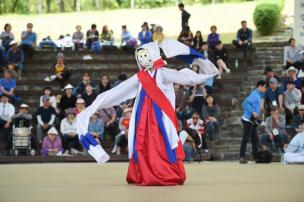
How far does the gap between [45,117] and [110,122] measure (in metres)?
1.58

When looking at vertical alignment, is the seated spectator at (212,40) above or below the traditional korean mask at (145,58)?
below

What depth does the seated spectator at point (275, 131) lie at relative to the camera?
22281 mm

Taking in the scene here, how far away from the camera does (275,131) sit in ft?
72.9

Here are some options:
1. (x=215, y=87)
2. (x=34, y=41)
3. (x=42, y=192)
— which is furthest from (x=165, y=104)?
(x=34, y=41)

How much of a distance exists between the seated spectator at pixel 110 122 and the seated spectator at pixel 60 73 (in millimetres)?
3399

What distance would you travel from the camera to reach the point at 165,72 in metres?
13.9

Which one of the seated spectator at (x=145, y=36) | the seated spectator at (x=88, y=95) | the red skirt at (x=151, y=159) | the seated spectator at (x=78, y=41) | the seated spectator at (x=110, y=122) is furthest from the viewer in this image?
the seated spectator at (x=78, y=41)

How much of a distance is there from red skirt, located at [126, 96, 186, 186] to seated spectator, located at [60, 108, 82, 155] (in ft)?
29.7

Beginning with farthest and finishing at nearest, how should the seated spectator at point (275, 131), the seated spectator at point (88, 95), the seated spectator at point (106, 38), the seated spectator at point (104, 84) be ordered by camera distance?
the seated spectator at point (106, 38) < the seated spectator at point (104, 84) < the seated spectator at point (88, 95) < the seated spectator at point (275, 131)

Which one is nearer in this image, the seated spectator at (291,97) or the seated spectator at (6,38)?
the seated spectator at (291,97)

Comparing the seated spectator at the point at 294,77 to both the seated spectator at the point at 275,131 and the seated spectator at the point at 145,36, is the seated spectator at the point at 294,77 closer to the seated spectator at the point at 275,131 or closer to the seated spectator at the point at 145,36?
the seated spectator at the point at 275,131

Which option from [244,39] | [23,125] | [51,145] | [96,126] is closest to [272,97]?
[96,126]

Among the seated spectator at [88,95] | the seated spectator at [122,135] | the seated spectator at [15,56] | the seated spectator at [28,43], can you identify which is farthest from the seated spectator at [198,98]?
the seated spectator at [28,43]

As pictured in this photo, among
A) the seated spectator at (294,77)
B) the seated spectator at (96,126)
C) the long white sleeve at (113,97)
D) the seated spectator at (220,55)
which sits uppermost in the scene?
the long white sleeve at (113,97)
